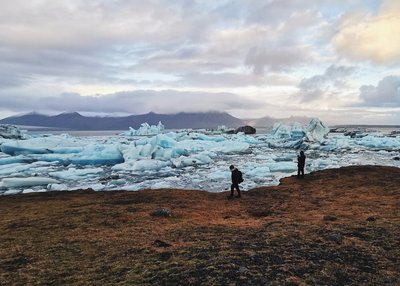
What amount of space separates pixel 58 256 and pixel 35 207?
8.38 meters

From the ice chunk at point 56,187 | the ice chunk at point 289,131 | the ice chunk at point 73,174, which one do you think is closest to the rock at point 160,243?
the ice chunk at point 56,187

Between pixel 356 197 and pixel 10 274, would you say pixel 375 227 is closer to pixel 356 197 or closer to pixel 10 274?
pixel 356 197

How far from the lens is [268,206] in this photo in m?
15.2

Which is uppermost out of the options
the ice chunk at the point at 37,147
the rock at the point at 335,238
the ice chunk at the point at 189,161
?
the rock at the point at 335,238

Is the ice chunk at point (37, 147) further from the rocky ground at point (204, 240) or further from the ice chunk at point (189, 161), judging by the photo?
the rocky ground at point (204, 240)

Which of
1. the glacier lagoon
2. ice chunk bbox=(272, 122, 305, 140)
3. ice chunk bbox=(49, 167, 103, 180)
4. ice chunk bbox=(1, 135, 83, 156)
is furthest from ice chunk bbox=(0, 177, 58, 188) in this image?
ice chunk bbox=(272, 122, 305, 140)

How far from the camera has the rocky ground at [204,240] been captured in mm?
6672

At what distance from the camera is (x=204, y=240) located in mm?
9109

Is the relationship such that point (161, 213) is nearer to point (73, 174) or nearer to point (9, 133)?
point (73, 174)

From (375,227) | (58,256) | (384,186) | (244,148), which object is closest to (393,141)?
(244,148)

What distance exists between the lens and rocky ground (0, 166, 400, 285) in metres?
6.67

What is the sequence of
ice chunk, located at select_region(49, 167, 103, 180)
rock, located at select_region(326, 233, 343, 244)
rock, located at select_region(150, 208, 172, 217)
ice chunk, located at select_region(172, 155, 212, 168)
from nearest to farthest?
1. rock, located at select_region(326, 233, 343, 244)
2. rock, located at select_region(150, 208, 172, 217)
3. ice chunk, located at select_region(49, 167, 103, 180)
4. ice chunk, located at select_region(172, 155, 212, 168)

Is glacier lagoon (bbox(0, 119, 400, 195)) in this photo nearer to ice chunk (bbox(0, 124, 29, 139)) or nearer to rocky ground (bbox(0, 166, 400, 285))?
rocky ground (bbox(0, 166, 400, 285))

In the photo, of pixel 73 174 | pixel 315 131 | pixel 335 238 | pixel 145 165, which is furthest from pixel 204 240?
pixel 315 131
